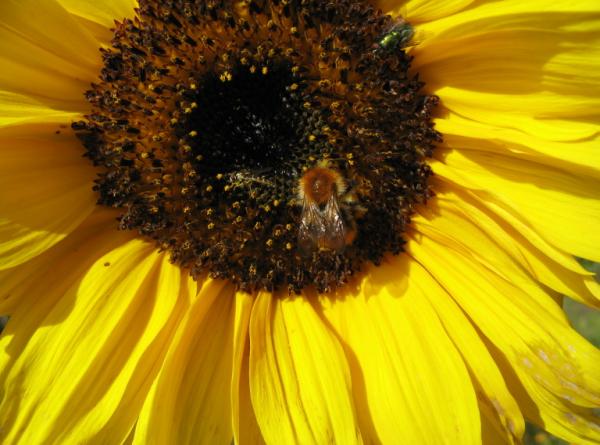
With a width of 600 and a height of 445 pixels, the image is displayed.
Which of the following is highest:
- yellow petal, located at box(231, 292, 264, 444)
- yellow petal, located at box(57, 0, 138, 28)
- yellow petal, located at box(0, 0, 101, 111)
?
yellow petal, located at box(57, 0, 138, 28)

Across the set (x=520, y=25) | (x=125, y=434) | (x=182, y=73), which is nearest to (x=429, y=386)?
(x=125, y=434)

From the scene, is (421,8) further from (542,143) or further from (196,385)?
(196,385)

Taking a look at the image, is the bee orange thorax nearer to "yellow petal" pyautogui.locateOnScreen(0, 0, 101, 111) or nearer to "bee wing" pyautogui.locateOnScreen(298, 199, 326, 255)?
"bee wing" pyautogui.locateOnScreen(298, 199, 326, 255)

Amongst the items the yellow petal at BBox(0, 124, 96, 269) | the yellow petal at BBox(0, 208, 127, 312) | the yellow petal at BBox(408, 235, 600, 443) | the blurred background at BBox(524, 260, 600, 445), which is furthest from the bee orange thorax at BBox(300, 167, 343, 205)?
the blurred background at BBox(524, 260, 600, 445)

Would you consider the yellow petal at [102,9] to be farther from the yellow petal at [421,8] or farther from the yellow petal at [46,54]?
the yellow petal at [421,8]

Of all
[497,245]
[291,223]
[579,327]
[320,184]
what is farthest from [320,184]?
[579,327]

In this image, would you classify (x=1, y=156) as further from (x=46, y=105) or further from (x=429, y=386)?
(x=429, y=386)
